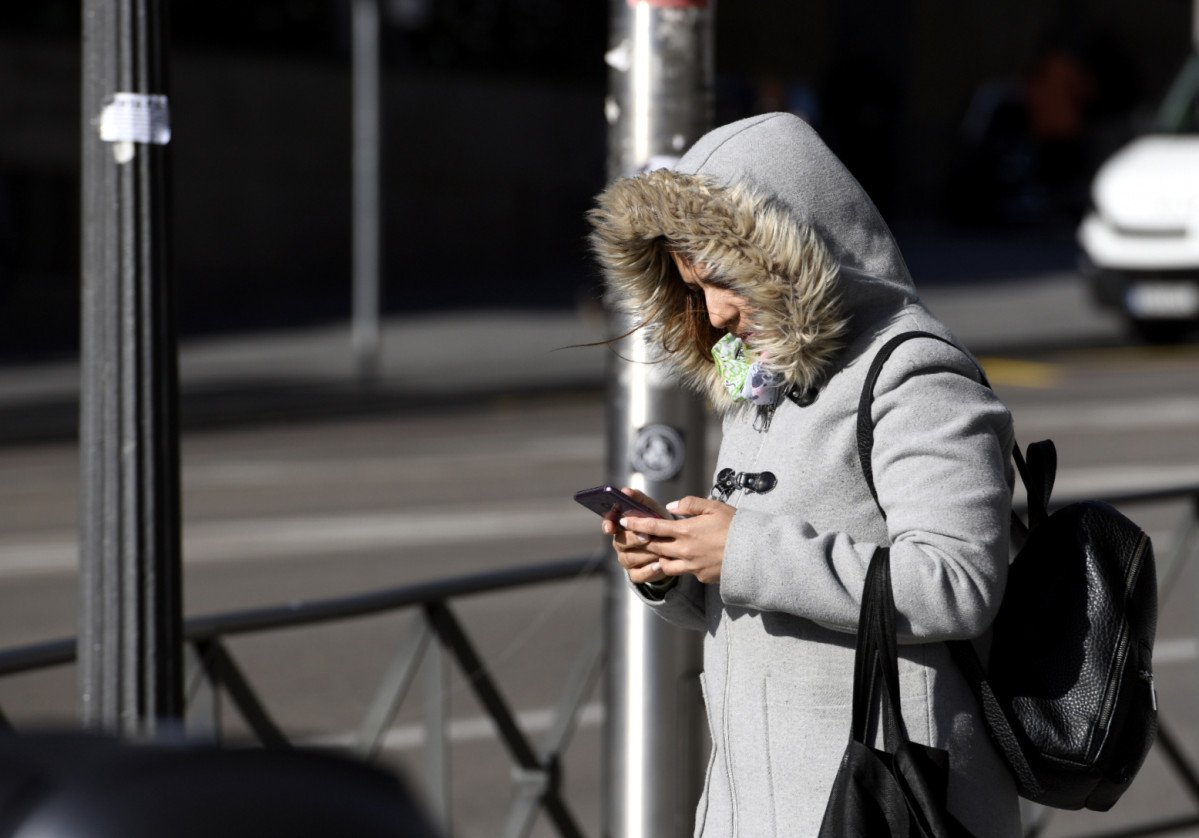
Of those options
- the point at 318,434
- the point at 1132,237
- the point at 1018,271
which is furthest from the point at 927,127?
the point at 318,434

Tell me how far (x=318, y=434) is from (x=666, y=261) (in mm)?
10843

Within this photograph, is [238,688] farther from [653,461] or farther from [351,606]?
[653,461]

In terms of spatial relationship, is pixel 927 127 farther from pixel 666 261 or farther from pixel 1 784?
pixel 1 784

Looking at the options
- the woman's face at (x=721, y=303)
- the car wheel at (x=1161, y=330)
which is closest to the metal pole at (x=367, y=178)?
the car wheel at (x=1161, y=330)

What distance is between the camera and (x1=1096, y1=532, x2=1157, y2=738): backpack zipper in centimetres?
221

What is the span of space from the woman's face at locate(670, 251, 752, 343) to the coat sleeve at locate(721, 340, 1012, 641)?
9.2 inches

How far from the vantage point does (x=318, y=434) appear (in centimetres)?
1320

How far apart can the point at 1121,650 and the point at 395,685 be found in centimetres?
194

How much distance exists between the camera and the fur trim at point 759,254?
2.30 m

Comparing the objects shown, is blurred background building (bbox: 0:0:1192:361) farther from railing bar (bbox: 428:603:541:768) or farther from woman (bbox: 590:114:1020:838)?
woman (bbox: 590:114:1020:838)

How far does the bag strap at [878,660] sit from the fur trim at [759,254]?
0.94 feet

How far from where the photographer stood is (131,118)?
2.62 m

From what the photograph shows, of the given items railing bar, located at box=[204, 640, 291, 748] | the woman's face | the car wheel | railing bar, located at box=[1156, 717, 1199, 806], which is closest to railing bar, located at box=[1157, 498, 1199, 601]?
railing bar, located at box=[1156, 717, 1199, 806]

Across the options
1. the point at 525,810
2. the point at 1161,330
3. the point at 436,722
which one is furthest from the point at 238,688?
the point at 1161,330
